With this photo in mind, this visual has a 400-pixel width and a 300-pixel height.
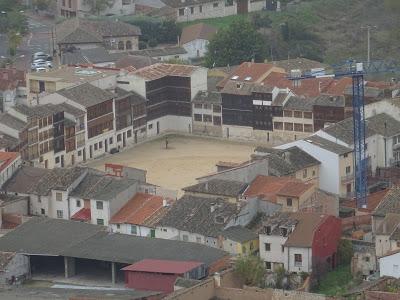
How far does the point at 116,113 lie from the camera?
61094mm

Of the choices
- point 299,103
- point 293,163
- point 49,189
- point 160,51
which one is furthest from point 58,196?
point 160,51

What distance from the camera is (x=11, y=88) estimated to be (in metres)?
63.7

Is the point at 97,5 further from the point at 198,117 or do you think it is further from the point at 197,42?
the point at 198,117

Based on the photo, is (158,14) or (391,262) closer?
(391,262)

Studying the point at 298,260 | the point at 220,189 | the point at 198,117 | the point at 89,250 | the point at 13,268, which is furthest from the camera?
the point at 198,117

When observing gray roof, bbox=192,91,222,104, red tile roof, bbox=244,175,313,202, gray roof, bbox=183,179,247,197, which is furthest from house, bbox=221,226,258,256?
gray roof, bbox=192,91,222,104

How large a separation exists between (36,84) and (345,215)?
15.8 metres

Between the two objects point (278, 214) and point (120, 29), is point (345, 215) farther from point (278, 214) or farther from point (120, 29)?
point (120, 29)

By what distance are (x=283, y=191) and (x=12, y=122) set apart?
10445 millimetres

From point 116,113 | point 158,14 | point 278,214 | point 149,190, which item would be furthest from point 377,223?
point 158,14

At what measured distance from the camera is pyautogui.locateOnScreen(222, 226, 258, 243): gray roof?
153 feet

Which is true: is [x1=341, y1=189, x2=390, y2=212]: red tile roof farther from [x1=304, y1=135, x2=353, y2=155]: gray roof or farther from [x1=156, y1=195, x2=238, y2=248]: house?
[x1=156, y1=195, x2=238, y2=248]: house

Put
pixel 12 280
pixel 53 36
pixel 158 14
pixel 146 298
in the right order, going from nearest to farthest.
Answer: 1. pixel 146 298
2. pixel 12 280
3. pixel 53 36
4. pixel 158 14

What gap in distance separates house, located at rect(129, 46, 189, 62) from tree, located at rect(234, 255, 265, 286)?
26.5 m
